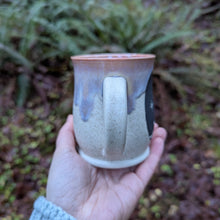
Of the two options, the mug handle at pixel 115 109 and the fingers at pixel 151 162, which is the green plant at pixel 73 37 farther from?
the mug handle at pixel 115 109

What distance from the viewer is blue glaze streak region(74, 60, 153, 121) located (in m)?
0.72

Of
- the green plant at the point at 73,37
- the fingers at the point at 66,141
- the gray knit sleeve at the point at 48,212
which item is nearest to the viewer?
the gray knit sleeve at the point at 48,212

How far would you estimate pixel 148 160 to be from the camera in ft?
3.64

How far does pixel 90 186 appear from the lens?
1015 mm

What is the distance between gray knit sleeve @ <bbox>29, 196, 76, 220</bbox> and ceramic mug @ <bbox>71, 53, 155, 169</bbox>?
0.22 metres

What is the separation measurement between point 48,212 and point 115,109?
507 millimetres

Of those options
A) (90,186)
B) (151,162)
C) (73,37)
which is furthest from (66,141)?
(73,37)

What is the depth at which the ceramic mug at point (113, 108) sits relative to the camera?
693 mm

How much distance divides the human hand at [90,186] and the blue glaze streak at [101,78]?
0.96 feet

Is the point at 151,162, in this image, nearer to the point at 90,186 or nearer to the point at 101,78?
the point at 90,186

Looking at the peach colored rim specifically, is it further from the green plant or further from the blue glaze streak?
the green plant

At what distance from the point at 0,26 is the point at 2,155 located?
1.41 m

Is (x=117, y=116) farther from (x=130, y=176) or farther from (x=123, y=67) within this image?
(x=130, y=176)

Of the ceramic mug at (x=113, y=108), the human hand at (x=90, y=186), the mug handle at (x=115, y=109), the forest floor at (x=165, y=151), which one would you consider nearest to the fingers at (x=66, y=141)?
the human hand at (x=90, y=186)
